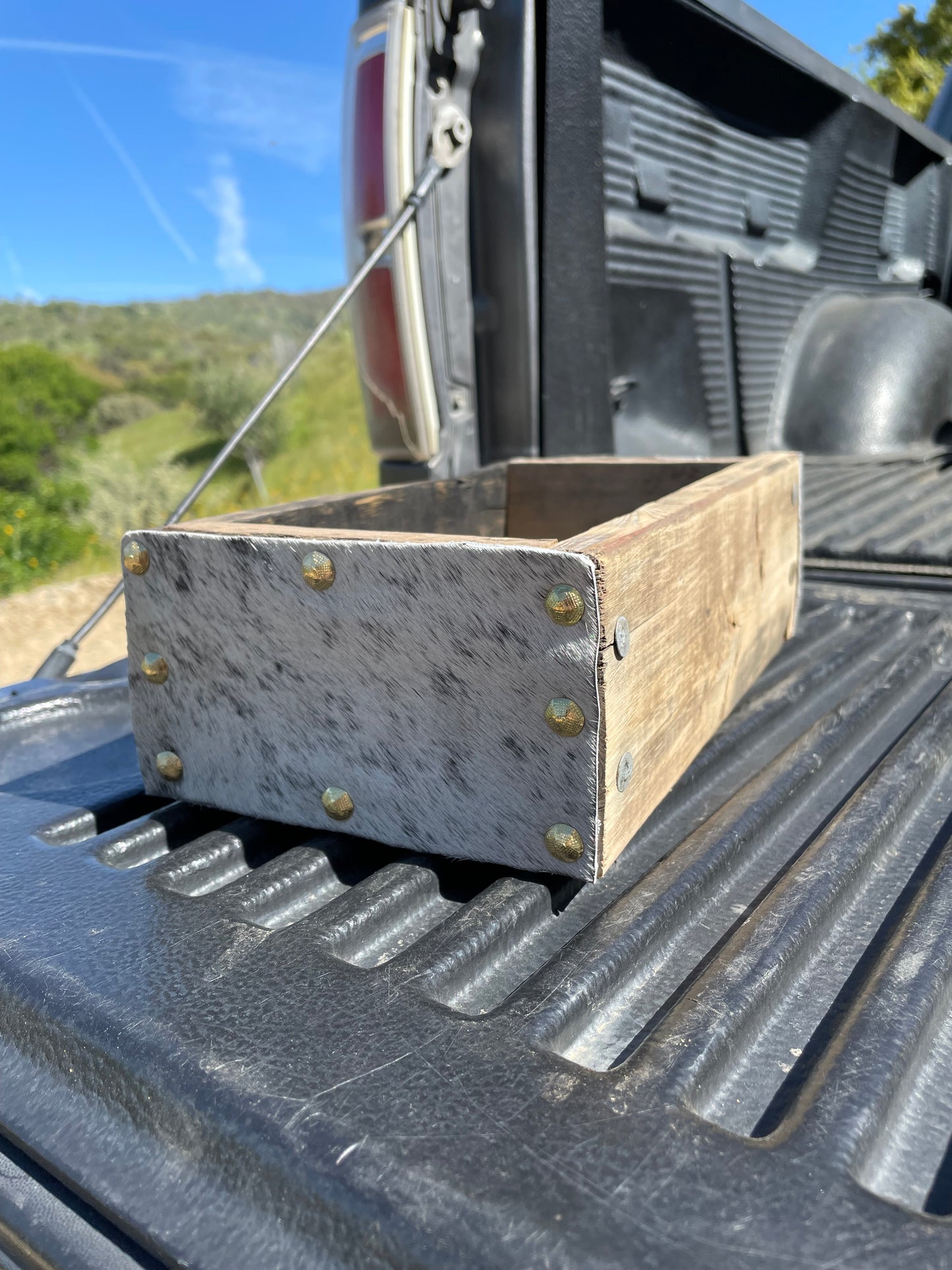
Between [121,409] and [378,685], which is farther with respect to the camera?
[121,409]

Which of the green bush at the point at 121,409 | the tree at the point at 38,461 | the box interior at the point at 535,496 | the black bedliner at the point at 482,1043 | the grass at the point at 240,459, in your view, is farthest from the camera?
the green bush at the point at 121,409

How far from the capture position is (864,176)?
3.71 meters

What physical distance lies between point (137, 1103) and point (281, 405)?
29114mm

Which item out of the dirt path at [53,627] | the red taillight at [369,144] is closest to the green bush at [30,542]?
the dirt path at [53,627]

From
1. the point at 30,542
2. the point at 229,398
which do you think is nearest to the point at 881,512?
the point at 30,542

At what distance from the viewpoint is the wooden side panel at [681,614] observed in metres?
0.90

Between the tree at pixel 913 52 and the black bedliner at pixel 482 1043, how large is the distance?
1676cm

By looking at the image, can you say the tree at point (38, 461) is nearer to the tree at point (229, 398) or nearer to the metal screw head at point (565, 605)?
the tree at point (229, 398)

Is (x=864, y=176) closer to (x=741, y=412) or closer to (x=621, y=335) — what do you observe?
(x=741, y=412)

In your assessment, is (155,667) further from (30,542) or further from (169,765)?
(30,542)

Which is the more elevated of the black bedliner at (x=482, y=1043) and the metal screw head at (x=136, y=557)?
the metal screw head at (x=136, y=557)

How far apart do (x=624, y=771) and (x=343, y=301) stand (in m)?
1.28

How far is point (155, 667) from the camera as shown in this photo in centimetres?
110

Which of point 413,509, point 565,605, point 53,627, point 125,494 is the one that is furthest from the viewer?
point 125,494
